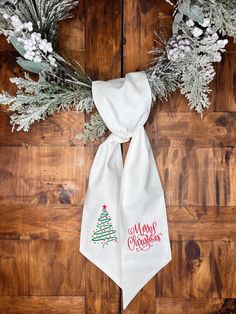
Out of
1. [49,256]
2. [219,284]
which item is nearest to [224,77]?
[219,284]

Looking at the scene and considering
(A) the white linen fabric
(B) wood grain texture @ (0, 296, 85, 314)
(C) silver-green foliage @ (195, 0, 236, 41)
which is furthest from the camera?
(B) wood grain texture @ (0, 296, 85, 314)

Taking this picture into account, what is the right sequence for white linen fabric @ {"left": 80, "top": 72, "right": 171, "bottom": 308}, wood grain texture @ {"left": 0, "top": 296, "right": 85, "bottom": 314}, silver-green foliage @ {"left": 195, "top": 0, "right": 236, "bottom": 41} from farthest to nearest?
wood grain texture @ {"left": 0, "top": 296, "right": 85, "bottom": 314}
white linen fabric @ {"left": 80, "top": 72, "right": 171, "bottom": 308}
silver-green foliage @ {"left": 195, "top": 0, "right": 236, "bottom": 41}

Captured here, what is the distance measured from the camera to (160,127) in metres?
1.30

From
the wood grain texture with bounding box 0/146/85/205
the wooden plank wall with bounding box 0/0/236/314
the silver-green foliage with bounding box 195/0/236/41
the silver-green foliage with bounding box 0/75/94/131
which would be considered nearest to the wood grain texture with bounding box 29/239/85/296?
the wooden plank wall with bounding box 0/0/236/314

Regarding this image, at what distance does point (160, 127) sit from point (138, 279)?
0.48 metres

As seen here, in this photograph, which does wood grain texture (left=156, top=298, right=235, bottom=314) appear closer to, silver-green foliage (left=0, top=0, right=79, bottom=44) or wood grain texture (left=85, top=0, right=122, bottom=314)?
wood grain texture (left=85, top=0, right=122, bottom=314)

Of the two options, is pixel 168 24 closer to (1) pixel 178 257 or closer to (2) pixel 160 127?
(2) pixel 160 127

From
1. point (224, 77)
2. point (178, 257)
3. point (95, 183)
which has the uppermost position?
point (224, 77)

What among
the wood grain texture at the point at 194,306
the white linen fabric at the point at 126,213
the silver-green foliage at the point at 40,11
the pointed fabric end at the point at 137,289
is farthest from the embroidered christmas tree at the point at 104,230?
the silver-green foliage at the point at 40,11

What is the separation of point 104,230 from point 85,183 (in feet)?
0.53

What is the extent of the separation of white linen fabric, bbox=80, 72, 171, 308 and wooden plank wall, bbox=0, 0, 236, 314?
1.9 inches

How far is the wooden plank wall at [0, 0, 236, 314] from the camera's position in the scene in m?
1.29

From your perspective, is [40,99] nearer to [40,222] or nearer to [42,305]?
[40,222]

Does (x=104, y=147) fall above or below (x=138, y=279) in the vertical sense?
above
